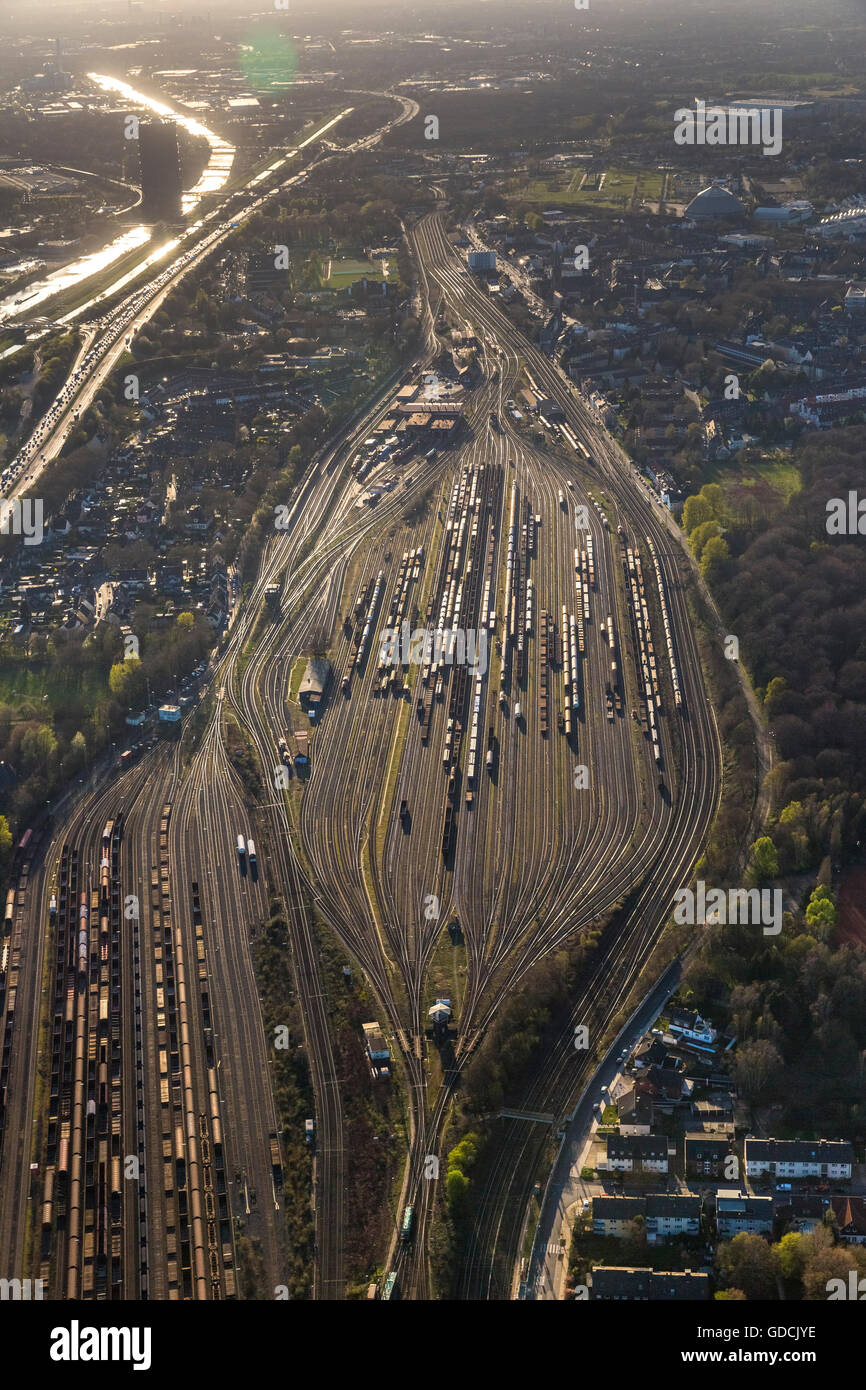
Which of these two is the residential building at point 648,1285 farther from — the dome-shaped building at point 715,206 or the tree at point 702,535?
the dome-shaped building at point 715,206

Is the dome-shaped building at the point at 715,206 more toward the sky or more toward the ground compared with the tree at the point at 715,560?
more toward the sky

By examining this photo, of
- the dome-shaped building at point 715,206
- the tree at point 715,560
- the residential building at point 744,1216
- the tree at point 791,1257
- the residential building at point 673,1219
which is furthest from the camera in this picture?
the dome-shaped building at point 715,206

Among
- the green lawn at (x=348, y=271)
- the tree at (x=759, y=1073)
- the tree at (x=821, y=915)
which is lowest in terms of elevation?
the tree at (x=759, y=1073)

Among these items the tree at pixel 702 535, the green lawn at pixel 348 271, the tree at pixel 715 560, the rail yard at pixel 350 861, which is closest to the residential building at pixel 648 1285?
the rail yard at pixel 350 861

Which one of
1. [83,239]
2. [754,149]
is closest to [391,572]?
[83,239]

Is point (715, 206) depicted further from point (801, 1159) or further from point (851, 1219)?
point (851, 1219)

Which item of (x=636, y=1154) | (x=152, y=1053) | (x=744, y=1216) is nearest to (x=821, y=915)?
(x=636, y=1154)

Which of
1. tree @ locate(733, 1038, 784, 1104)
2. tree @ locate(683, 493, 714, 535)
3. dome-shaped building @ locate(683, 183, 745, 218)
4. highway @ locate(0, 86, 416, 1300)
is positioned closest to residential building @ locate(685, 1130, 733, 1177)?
tree @ locate(733, 1038, 784, 1104)
